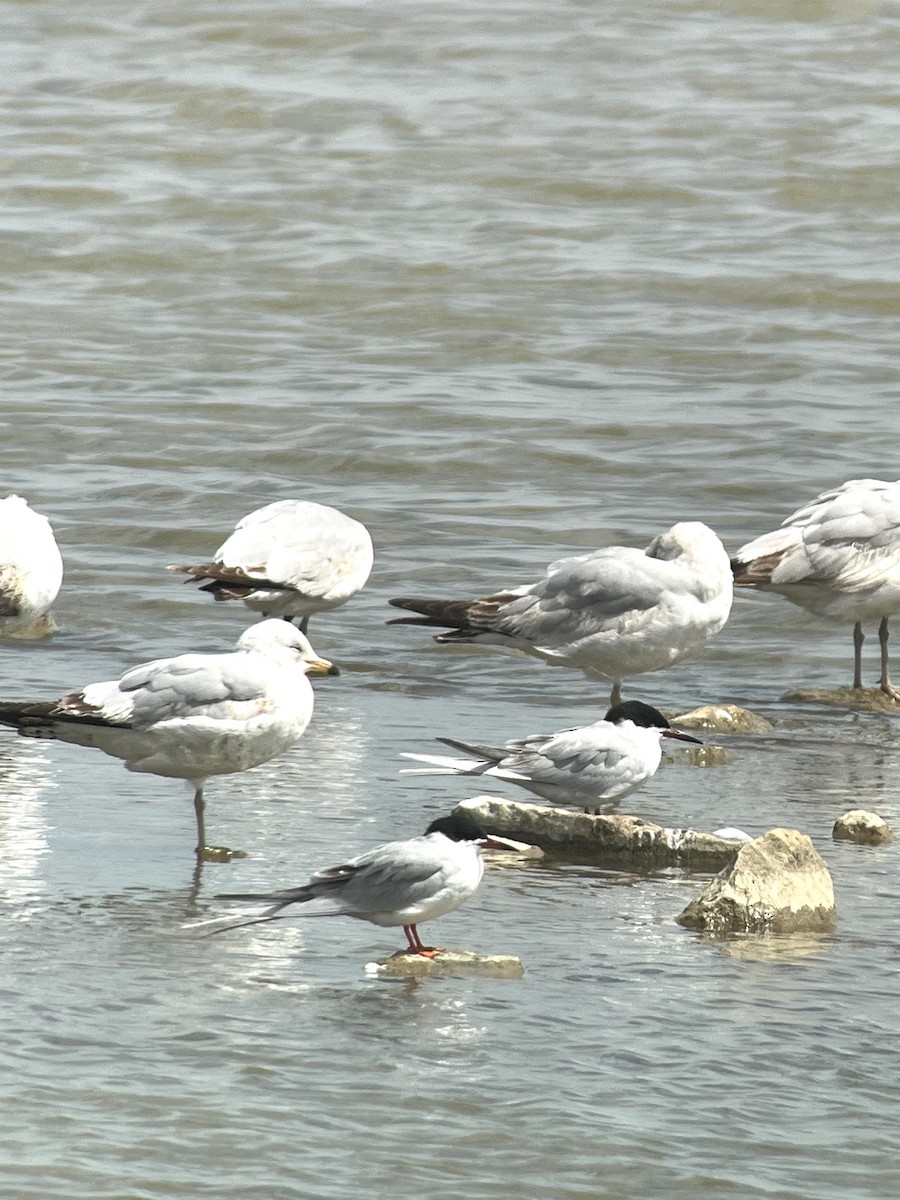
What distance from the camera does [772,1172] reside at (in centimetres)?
400

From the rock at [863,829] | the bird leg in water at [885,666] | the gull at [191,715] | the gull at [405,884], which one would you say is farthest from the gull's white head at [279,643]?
the bird leg in water at [885,666]

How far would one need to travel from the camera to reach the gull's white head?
643 centimetres

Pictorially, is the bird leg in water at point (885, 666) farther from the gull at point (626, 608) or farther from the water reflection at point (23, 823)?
the water reflection at point (23, 823)

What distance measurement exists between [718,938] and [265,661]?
1.64 metres

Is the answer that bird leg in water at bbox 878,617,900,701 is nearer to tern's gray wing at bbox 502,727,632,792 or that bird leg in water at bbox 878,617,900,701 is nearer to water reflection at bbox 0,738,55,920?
tern's gray wing at bbox 502,727,632,792

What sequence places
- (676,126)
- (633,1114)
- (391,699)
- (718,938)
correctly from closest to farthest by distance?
(633,1114)
(718,938)
(391,699)
(676,126)

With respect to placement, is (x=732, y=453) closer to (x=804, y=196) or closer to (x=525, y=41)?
(x=804, y=196)

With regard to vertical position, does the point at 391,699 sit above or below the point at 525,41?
below

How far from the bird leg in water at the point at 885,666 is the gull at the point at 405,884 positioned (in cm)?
446

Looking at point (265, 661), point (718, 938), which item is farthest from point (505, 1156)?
point (265, 661)

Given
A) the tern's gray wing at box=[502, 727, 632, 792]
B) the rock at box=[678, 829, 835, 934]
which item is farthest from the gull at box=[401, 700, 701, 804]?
the rock at box=[678, 829, 835, 934]

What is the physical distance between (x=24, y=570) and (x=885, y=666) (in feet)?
12.1

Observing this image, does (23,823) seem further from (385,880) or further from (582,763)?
(385,880)

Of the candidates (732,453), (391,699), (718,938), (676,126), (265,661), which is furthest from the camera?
(676,126)
